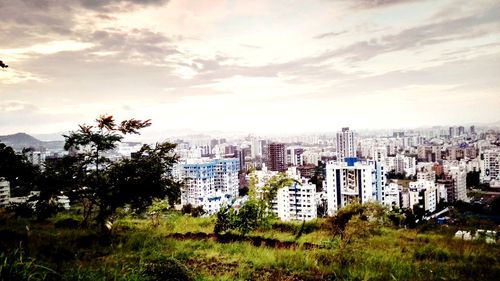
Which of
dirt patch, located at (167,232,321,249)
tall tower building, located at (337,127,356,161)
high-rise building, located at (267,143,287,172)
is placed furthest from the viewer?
tall tower building, located at (337,127,356,161)

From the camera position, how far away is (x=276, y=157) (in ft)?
305

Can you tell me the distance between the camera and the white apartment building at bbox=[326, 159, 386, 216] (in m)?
51.7

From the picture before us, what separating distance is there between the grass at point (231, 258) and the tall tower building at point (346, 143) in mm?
101444

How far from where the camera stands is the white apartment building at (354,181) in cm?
5167

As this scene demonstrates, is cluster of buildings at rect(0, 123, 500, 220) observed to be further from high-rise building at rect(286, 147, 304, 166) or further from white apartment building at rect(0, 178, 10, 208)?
high-rise building at rect(286, 147, 304, 166)

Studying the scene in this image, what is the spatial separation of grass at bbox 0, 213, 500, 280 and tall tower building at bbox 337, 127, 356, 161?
10144cm

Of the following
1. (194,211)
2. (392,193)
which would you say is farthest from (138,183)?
(392,193)

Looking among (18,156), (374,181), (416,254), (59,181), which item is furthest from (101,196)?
(374,181)

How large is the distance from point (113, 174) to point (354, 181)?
51056 millimetres

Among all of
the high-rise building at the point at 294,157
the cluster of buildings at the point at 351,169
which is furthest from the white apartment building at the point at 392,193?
the high-rise building at the point at 294,157

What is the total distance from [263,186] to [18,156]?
4060 millimetres

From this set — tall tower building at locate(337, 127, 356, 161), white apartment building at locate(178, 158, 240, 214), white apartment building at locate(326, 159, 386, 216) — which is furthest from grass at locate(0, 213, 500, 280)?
tall tower building at locate(337, 127, 356, 161)

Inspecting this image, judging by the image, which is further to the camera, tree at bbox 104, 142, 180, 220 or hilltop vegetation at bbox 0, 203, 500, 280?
tree at bbox 104, 142, 180, 220

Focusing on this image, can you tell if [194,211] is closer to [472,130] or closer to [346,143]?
[346,143]
